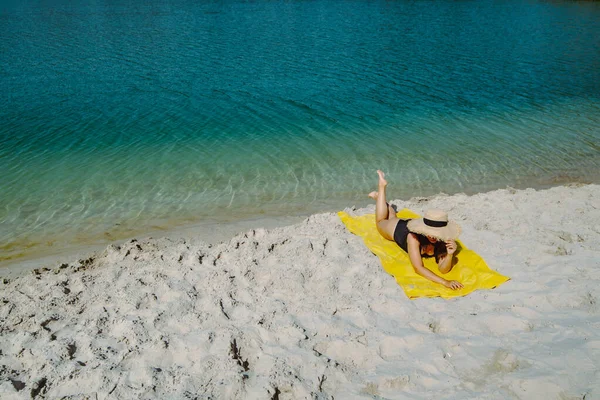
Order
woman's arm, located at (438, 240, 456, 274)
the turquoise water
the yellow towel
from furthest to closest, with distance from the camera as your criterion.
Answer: the turquoise water, woman's arm, located at (438, 240, 456, 274), the yellow towel

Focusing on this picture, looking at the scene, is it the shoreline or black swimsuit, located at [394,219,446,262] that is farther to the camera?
the shoreline

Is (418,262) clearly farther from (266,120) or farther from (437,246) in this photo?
(266,120)

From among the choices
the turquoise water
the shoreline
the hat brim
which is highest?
the hat brim

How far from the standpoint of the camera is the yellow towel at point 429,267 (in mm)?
5871

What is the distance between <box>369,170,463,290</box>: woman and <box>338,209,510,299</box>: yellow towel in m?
0.09

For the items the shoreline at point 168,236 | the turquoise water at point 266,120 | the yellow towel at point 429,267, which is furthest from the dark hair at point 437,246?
the turquoise water at point 266,120

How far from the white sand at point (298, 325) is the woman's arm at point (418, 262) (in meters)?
0.40

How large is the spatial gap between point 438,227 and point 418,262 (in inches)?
24.4

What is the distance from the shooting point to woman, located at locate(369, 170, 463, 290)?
599 cm

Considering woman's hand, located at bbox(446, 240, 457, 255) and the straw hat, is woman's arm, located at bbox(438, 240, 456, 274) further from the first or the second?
the straw hat

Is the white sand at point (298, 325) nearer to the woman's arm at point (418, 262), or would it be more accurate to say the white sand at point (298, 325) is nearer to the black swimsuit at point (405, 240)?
the woman's arm at point (418, 262)

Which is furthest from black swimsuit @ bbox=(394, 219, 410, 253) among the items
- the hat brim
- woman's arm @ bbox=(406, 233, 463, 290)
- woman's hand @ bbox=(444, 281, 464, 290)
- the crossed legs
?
woman's hand @ bbox=(444, 281, 464, 290)

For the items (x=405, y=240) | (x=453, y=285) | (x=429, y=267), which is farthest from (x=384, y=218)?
(x=453, y=285)

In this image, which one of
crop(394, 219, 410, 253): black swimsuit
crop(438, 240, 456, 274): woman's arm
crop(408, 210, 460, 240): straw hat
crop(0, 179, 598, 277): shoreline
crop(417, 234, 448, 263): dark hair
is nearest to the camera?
crop(408, 210, 460, 240): straw hat
